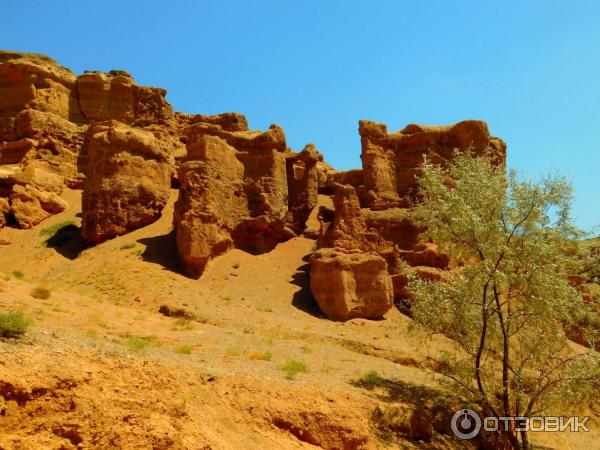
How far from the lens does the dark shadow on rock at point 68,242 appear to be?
1211 inches

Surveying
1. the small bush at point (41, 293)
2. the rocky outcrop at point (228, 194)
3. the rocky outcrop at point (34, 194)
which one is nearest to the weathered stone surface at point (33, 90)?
the rocky outcrop at point (34, 194)

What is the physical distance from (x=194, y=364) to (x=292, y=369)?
2.97 metres

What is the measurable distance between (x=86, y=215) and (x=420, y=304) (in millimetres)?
22263

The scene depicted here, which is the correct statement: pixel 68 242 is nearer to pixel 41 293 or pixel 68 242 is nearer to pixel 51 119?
pixel 51 119

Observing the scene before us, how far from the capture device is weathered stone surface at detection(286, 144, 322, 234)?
1389 inches

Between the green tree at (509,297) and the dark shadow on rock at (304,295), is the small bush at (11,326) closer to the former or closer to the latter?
the green tree at (509,297)

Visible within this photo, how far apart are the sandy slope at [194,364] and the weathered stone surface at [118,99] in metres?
20.5

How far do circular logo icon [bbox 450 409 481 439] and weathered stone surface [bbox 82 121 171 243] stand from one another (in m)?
22.2

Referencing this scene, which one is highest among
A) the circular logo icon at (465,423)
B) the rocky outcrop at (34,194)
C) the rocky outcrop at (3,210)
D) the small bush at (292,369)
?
the rocky outcrop at (34,194)

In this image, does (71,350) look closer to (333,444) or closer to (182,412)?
(182,412)

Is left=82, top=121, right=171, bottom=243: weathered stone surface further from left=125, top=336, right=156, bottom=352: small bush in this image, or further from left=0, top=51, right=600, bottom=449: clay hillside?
left=125, top=336, right=156, bottom=352: small bush

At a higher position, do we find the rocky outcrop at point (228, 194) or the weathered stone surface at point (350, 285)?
the rocky outcrop at point (228, 194)

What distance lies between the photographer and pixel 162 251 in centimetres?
2856

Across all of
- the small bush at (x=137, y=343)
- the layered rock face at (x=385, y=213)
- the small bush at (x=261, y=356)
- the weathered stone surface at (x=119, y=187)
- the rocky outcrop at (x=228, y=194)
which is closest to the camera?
the small bush at (x=137, y=343)
